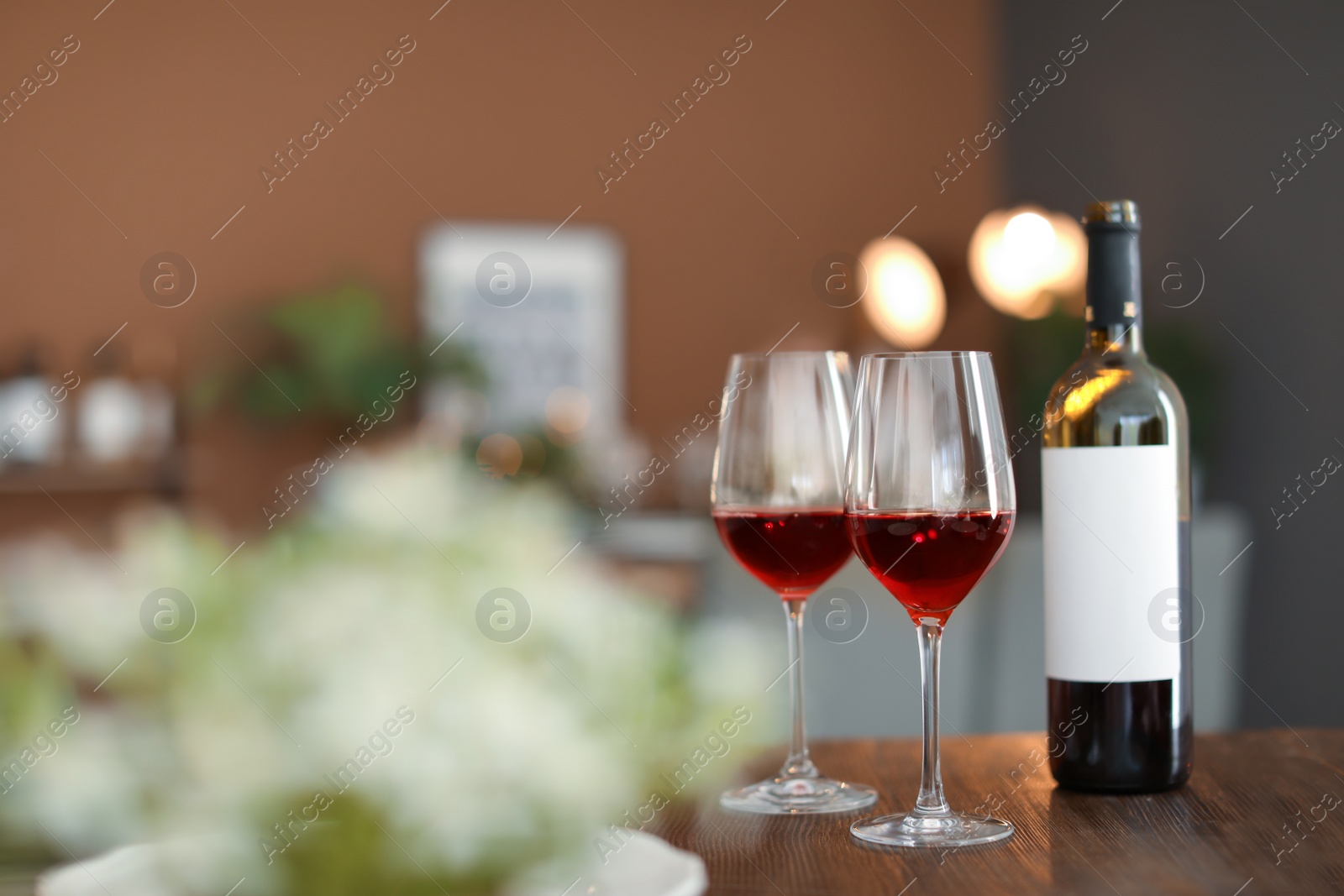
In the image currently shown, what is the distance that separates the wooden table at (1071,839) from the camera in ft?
1.88

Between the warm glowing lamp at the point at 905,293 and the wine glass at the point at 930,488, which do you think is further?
the warm glowing lamp at the point at 905,293

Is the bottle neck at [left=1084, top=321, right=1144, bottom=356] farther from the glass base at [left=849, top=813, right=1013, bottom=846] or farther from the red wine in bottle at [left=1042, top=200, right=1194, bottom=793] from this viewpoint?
the glass base at [left=849, top=813, right=1013, bottom=846]

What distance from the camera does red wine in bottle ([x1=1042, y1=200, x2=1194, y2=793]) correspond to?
0.74m

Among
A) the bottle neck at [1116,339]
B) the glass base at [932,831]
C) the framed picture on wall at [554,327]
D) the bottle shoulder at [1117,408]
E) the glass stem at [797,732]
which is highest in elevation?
the framed picture on wall at [554,327]

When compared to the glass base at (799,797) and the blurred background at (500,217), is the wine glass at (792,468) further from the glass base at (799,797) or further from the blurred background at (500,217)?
the blurred background at (500,217)

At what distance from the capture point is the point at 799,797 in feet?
2.47

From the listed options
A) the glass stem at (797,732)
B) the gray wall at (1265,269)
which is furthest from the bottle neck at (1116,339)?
the gray wall at (1265,269)

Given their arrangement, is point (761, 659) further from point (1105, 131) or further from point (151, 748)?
point (1105, 131)

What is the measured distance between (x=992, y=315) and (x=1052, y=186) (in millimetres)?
738

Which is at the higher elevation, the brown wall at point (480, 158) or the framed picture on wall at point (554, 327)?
the brown wall at point (480, 158)

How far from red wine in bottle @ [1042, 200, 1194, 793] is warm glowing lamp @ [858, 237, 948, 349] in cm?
473

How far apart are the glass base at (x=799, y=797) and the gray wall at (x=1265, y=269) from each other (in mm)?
2639

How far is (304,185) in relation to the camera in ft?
19.2

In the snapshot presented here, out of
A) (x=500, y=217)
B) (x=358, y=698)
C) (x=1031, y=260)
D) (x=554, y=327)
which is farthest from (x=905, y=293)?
(x=358, y=698)
